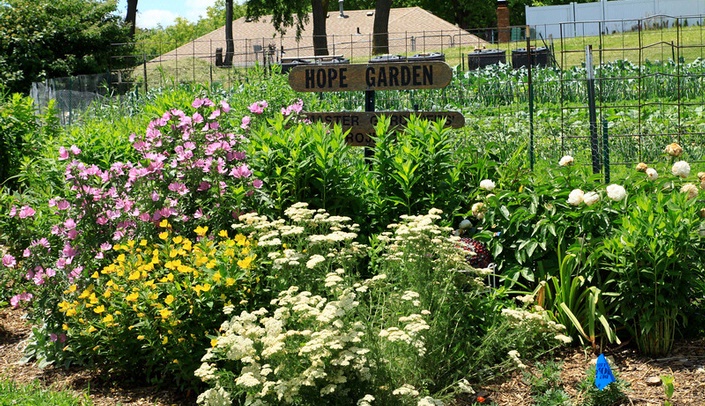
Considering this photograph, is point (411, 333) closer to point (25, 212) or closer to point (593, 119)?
point (25, 212)

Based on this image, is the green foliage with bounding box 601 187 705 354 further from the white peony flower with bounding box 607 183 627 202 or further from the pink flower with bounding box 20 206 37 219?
the pink flower with bounding box 20 206 37 219

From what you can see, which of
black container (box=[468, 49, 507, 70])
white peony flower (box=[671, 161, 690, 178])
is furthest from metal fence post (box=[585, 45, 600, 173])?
black container (box=[468, 49, 507, 70])

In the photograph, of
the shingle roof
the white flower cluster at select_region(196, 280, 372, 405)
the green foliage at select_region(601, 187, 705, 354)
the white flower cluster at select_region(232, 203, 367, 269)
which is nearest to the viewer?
the white flower cluster at select_region(196, 280, 372, 405)

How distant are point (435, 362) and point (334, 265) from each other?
1.06 meters

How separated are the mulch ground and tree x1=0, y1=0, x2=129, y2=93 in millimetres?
15924

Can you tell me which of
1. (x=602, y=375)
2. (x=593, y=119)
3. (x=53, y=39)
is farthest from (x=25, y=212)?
(x=53, y=39)

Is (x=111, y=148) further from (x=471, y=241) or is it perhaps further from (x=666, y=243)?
(x=666, y=243)

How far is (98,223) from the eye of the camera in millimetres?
5000

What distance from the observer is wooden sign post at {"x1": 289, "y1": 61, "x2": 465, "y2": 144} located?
6371mm

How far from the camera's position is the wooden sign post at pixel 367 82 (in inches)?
251

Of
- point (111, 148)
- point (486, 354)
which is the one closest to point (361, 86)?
point (111, 148)

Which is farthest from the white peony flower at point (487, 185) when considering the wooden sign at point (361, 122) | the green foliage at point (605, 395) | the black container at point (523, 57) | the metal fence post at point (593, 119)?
the black container at point (523, 57)

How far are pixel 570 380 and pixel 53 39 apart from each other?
64.7 feet

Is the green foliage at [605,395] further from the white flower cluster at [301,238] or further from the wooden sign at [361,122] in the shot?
the wooden sign at [361,122]
